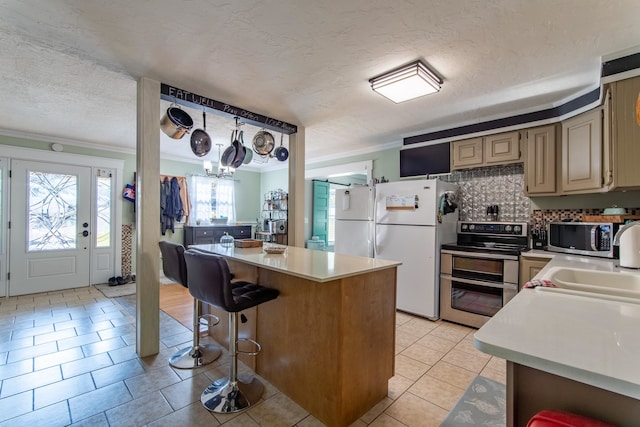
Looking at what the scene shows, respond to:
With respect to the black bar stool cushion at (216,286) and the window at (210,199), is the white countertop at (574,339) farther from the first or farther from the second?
the window at (210,199)

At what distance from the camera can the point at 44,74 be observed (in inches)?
96.8

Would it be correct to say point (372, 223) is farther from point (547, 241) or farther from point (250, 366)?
point (250, 366)

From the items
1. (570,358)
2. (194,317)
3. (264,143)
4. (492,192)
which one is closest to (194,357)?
(194,317)

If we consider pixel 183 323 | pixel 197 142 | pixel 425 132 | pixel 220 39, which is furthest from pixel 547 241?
pixel 183 323

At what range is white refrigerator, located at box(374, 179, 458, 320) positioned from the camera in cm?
336

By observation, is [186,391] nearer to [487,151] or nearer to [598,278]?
[598,278]

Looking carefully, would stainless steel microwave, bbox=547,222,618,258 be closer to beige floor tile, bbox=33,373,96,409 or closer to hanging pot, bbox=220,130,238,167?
hanging pot, bbox=220,130,238,167

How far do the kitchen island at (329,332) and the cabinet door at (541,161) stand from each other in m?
2.12

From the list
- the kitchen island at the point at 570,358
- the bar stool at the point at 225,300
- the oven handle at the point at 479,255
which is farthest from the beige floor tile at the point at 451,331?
the kitchen island at the point at 570,358

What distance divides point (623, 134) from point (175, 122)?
3.61 meters

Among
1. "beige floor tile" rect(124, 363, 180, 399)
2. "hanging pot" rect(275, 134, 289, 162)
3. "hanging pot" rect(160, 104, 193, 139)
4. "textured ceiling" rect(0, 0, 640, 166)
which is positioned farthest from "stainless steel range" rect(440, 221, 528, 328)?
"hanging pot" rect(160, 104, 193, 139)

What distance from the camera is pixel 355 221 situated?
4.17 metres

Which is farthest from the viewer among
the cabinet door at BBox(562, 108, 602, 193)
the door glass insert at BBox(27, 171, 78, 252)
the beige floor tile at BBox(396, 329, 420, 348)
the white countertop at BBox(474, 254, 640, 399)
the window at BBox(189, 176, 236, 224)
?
the window at BBox(189, 176, 236, 224)

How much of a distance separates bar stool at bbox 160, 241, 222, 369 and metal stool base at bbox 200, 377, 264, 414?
40 centimetres
